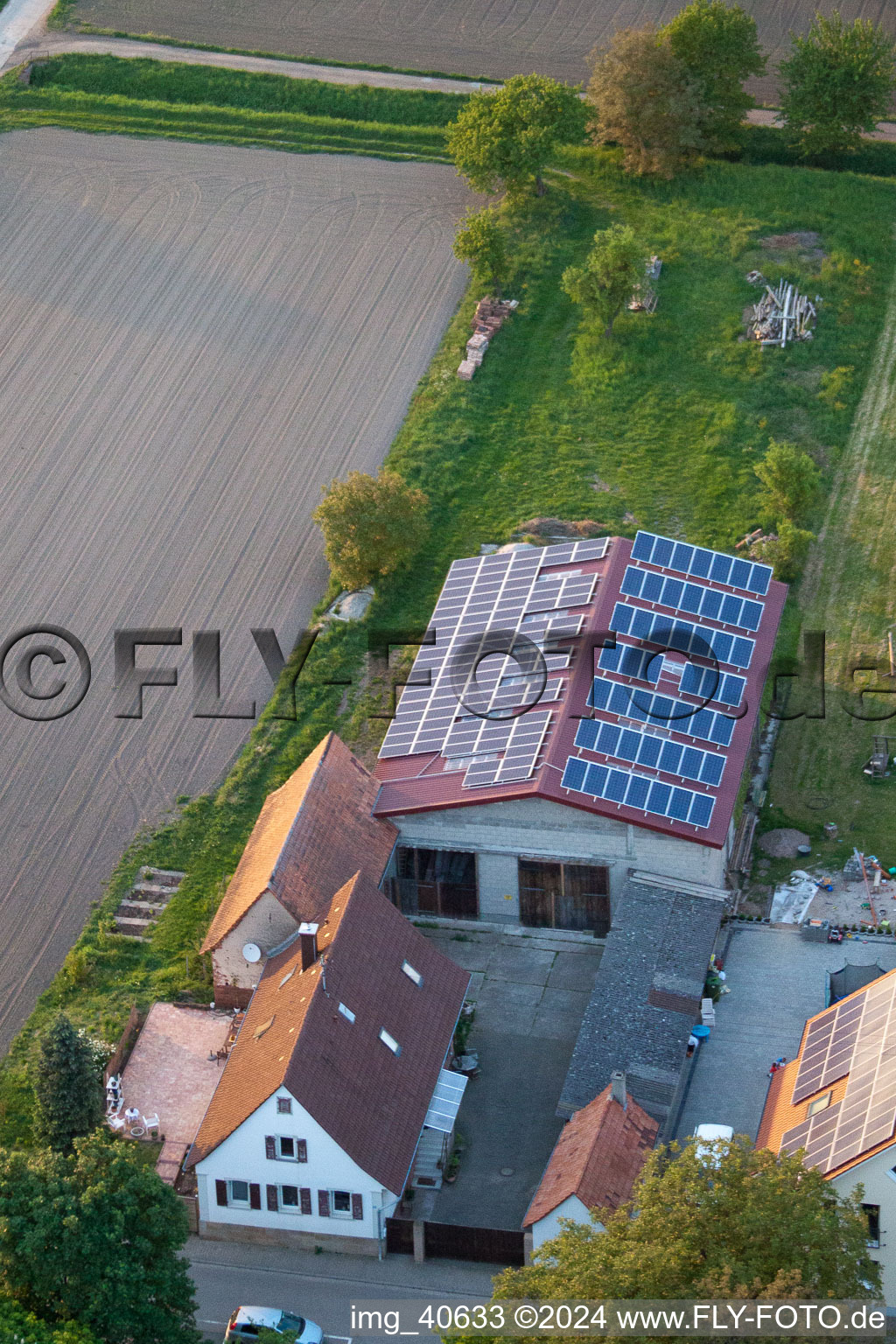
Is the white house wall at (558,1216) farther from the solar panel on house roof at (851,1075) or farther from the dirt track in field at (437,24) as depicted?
the dirt track in field at (437,24)

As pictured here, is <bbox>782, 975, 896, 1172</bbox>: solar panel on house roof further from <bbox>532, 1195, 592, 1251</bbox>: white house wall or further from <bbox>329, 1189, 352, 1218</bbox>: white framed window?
<bbox>329, 1189, 352, 1218</bbox>: white framed window

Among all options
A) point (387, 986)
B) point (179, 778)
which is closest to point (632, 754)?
point (387, 986)

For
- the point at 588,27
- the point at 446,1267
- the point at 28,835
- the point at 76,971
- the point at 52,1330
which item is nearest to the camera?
the point at 52,1330

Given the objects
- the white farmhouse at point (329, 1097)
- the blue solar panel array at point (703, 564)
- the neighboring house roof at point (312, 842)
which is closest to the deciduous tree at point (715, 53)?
the blue solar panel array at point (703, 564)

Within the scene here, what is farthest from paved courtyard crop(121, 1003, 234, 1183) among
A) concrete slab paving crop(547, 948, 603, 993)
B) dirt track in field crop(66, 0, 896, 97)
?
dirt track in field crop(66, 0, 896, 97)

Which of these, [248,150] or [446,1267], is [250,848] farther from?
[248,150]

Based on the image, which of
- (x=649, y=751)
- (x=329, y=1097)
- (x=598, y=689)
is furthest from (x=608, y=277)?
(x=329, y=1097)
